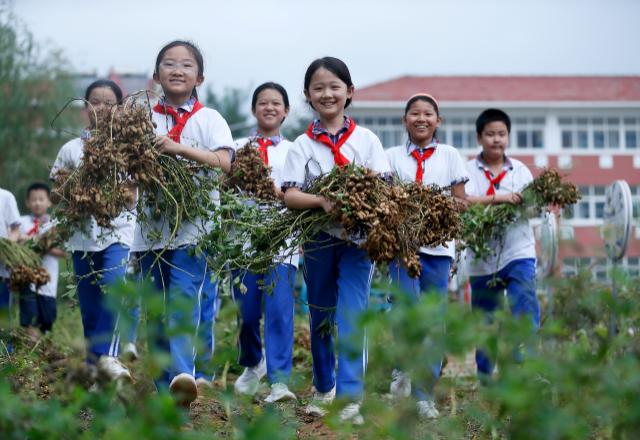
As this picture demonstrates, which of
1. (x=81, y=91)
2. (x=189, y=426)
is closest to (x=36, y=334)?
(x=189, y=426)

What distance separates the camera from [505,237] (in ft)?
29.2

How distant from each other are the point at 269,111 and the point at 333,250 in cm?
254

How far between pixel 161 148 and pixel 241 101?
69.6 metres

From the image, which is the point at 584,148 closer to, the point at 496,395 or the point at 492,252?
the point at 492,252

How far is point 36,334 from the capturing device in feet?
33.4

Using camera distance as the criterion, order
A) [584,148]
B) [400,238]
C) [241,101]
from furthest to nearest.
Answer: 1. [241,101]
2. [584,148]
3. [400,238]

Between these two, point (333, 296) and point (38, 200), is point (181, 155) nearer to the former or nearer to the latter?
point (333, 296)

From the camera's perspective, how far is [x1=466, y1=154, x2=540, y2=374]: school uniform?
8703 millimetres

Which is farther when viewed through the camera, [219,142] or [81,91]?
[81,91]

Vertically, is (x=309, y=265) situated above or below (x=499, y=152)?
below

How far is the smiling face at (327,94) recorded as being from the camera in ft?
22.7

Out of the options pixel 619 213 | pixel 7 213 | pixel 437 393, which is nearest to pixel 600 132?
pixel 619 213

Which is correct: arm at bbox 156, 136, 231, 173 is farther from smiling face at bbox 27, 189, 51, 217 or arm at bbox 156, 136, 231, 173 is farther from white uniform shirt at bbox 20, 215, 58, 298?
smiling face at bbox 27, 189, 51, 217

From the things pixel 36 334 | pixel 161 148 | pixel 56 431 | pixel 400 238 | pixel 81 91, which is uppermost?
pixel 81 91
